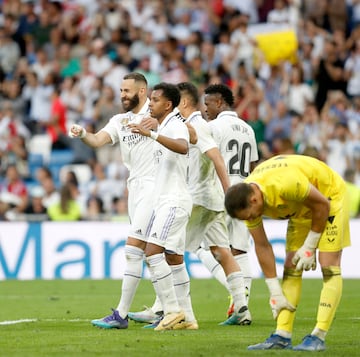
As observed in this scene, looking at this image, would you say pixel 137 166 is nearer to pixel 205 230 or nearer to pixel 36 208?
pixel 205 230

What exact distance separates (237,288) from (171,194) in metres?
1.45

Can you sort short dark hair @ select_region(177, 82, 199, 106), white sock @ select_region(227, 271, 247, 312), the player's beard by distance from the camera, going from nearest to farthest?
the player's beard → white sock @ select_region(227, 271, 247, 312) → short dark hair @ select_region(177, 82, 199, 106)

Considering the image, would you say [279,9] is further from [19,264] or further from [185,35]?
[19,264]

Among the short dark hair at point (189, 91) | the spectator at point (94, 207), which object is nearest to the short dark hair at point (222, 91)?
the short dark hair at point (189, 91)

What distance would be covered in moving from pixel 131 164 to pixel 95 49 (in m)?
13.2

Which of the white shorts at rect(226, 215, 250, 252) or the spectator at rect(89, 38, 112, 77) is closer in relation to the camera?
the white shorts at rect(226, 215, 250, 252)

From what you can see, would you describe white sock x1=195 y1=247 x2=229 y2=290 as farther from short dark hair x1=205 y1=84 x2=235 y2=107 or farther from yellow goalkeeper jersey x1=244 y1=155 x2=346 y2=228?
yellow goalkeeper jersey x1=244 y1=155 x2=346 y2=228

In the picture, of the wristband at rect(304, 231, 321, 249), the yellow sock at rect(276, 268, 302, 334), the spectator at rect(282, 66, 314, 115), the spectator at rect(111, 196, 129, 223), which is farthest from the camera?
the spectator at rect(282, 66, 314, 115)

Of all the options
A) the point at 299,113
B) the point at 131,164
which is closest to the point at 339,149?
the point at 299,113

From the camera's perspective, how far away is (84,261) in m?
19.0

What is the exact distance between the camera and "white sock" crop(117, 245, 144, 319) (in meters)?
11.2

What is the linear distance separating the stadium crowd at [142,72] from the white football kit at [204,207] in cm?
779

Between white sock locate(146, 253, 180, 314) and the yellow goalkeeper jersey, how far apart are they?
2093 mm

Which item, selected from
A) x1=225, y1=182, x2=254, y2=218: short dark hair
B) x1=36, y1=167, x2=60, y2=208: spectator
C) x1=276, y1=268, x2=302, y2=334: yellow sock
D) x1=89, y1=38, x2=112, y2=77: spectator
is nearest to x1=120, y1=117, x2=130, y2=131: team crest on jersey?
x1=276, y1=268, x2=302, y2=334: yellow sock
